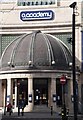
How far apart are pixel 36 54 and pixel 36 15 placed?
11.5m

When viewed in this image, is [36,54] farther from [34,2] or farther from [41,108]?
[34,2]

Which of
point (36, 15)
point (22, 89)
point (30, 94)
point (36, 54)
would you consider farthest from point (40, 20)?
point (30, 94)

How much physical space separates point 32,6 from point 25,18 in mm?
2995

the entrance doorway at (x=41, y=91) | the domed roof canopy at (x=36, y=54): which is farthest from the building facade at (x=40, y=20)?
the entrance doorway at (x=41, y=91)

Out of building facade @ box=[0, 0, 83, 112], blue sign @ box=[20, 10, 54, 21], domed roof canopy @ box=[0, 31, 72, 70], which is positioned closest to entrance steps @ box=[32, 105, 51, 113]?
domed roof canopy @ box=[0, 31, 72, 70]

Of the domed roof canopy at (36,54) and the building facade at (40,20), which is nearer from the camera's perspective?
the domed roof canopy at (36,54)

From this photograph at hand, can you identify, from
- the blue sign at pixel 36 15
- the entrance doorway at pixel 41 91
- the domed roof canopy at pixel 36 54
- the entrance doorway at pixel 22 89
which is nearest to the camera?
the domed roof canopy at pixel 36 54

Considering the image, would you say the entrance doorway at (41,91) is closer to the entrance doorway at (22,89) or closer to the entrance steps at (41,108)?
the entrance steps at (41,108)

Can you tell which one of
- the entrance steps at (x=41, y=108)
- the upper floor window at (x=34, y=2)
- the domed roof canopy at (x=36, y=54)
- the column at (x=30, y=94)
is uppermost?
the upper floor window at (x=34, y=2)

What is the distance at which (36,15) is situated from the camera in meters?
80.3

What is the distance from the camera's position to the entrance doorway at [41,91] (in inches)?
2815

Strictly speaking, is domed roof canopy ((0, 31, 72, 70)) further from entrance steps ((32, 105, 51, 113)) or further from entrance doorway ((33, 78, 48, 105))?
entrance steps ((32, 105, 51, 113))

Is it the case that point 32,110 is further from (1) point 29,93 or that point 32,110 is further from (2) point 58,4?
(2) point 58,4

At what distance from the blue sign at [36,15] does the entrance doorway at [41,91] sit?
14.5m
